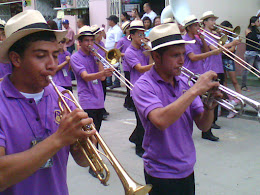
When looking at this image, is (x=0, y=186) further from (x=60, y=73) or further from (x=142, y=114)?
(x=60, y=73)

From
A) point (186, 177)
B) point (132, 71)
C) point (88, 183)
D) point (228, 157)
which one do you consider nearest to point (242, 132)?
point (228, 157)

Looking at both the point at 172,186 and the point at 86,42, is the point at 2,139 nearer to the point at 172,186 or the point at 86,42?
the point at 172,186

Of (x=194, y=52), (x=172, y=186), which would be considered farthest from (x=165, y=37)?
(x=194, y=52)

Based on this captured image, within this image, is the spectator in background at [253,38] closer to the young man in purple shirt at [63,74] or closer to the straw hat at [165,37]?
the young man in purple shirt at [63,74]

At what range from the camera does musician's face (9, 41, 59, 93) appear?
69.6 inches

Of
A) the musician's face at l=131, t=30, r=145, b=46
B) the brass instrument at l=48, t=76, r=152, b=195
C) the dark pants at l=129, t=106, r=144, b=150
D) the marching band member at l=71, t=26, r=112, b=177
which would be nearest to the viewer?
the brass instrument at l=48, t=76, r=152, b=195

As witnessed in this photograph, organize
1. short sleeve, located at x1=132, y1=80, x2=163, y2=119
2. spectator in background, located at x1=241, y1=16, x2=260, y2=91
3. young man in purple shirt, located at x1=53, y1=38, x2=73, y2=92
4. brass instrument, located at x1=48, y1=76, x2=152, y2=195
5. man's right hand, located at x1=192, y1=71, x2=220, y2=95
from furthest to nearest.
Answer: spectator in background, located at x1=241, y1=16, x2=260, y2=91 → young man in purple shirt, located at x1=53, y1=38, x2=73, y2=92 → short sleeve, located at x1=132, y1=80, x2=163, y2=119 → man's right hand, located at x1=192, y1=71, x2=220, y2=95 → brass instrument, located at x1=48, y1=76, x2=152, y2=195

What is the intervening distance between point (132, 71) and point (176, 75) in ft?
9.29

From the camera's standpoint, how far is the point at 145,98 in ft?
7.86

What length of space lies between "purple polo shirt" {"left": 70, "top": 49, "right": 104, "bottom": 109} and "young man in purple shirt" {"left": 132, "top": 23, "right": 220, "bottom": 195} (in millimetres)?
2328

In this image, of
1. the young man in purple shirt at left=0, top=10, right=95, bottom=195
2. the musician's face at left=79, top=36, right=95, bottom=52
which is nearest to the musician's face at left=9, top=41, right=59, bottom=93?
the young man in purple shirt at left=0, top=10, right=95, bottom=195

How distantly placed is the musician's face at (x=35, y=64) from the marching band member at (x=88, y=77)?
286 cm

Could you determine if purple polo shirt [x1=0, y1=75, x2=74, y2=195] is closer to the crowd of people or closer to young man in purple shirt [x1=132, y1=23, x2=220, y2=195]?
the crowd of people

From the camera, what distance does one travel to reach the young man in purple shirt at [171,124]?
93.6 inches
